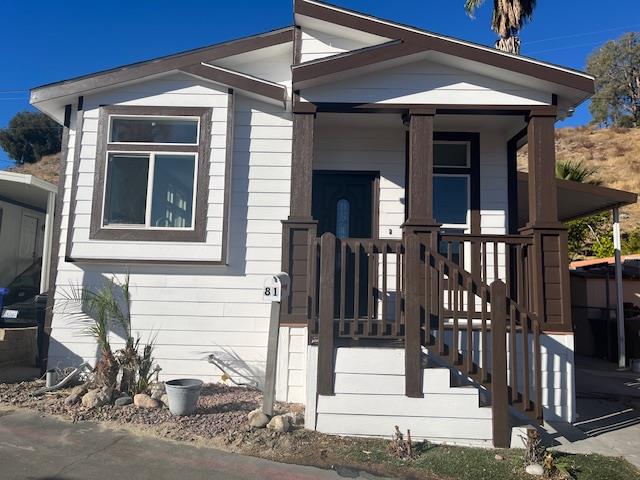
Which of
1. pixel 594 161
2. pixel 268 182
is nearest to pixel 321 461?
pixel 268 182

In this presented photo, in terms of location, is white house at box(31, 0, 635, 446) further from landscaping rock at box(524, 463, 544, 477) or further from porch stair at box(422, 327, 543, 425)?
landscaping rock at box(524, 463, 544, 477)

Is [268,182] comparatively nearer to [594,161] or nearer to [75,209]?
[75,209]

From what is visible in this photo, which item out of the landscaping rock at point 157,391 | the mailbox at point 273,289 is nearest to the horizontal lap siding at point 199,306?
the landscaping rock at point 157,391

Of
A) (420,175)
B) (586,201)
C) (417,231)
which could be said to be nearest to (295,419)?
(417,231)

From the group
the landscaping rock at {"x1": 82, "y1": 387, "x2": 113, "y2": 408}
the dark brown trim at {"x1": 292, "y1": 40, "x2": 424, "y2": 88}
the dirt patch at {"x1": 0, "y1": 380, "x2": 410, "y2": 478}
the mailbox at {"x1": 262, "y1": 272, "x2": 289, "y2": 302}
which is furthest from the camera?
the dark brown trim at {"x1": 292, "y1": 40, "x2": 424, "y2": 88}

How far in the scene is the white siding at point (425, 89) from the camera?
5801 mm

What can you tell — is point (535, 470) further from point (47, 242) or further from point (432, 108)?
point (47, 242)

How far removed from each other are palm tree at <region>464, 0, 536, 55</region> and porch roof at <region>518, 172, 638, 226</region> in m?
6.28

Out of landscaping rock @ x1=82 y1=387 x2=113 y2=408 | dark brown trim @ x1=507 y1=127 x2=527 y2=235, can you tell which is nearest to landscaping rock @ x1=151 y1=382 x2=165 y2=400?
landscaping rock @ x1=82 y1=387 x2=113 y2=408

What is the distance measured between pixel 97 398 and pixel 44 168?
1377 inches

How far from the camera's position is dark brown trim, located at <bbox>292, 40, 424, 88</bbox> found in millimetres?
5594

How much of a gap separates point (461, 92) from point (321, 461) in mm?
4229

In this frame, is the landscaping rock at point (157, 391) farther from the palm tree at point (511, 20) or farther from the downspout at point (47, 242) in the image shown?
the palm tree at point (511, 20)

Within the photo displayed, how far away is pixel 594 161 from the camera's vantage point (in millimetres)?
29875
